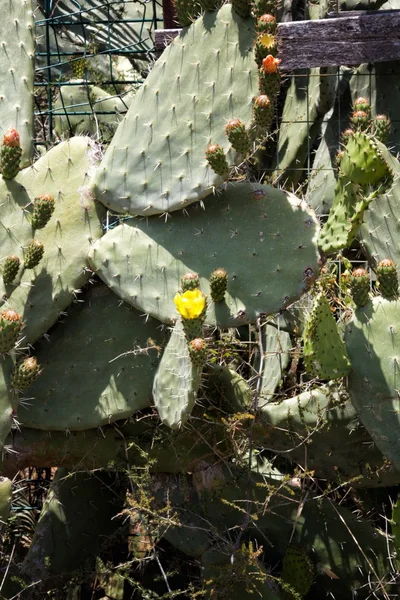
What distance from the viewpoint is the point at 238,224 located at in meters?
2.73

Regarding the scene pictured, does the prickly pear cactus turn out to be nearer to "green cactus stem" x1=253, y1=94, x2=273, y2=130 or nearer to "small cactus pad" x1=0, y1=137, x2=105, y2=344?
"small cactus pad" x1=0, y1=137, x2=105, y2=344

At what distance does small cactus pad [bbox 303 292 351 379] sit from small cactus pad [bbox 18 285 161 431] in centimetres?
52

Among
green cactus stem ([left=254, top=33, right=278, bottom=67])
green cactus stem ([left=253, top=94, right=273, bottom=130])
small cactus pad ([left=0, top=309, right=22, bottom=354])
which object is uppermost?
green cactus stem ([left=254, top=33, right=278, bottom=67])

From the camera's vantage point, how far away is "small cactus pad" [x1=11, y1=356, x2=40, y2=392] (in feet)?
8.70

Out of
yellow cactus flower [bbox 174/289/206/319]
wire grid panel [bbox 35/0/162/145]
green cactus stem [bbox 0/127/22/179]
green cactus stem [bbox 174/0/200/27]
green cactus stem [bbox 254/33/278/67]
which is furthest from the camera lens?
wire grid panel [bbox 35/0/162/145]

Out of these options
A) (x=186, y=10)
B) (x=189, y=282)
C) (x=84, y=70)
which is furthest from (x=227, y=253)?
(x=84, y=70)

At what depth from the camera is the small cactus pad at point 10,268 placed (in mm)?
2701

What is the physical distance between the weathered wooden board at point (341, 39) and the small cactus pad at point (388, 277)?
937mm

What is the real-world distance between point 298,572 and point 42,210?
142cm

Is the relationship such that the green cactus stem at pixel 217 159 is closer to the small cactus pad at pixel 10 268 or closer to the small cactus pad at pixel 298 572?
the small cactus pad at pixel 10 268

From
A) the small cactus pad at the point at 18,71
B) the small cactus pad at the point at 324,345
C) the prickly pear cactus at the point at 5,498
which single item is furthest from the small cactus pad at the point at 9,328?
the small cactus pad at the point at 324,345

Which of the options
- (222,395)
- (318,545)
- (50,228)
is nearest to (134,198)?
(50,228)

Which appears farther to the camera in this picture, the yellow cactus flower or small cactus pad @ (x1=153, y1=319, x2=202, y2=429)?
small cactus pad @ (x1=153, y1=319, x2=202, y2=429)

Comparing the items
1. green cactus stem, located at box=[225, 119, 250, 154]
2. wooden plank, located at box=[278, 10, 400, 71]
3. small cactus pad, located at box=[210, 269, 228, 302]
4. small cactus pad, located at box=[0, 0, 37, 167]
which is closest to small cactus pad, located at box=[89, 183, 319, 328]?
small cactus pad, located at box=[210, 269, 228, 302]
